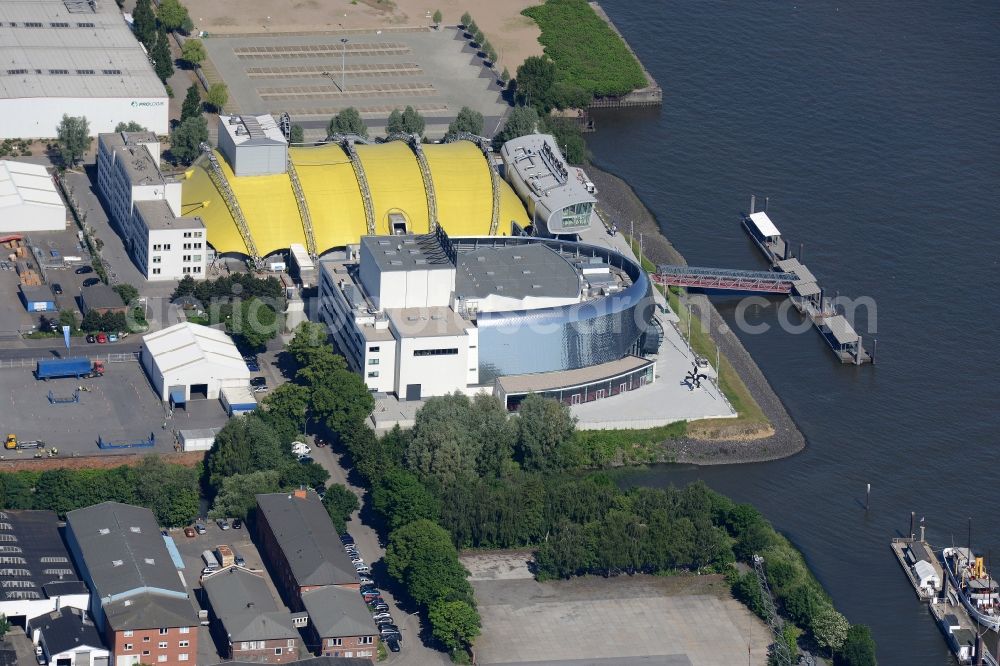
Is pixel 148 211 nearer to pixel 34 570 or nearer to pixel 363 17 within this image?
pixel 34 570

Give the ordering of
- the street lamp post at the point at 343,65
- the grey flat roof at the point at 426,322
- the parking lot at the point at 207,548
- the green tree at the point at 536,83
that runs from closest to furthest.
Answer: the parking lot at the point at 207,548, the grey flat roof at the point at 426,322, the green tree at the point at 536,83, the street lamp post at the point at 343,65

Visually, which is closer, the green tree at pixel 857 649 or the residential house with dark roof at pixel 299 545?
the green tree at pixel 857 649

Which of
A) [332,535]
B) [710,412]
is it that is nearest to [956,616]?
[710,412]

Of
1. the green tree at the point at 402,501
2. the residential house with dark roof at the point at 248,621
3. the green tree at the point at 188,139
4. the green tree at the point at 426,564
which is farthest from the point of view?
the green tree at the point at 188,139

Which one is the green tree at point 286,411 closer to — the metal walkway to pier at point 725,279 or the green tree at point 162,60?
the metal walkway to pier at point 725,279

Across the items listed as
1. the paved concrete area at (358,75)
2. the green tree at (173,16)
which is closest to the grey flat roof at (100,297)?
the paved concrete area at (358,75)

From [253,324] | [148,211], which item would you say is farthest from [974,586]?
[148,211]

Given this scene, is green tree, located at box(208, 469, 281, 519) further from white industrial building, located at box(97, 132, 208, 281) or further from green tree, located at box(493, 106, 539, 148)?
green tree, located at box(493, 106, 539, 148)
